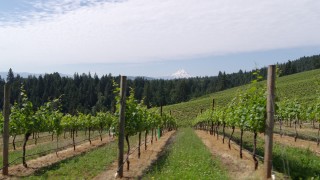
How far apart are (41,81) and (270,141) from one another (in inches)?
7156

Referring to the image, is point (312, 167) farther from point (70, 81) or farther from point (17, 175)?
point (70, 81)

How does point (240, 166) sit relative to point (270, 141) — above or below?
below

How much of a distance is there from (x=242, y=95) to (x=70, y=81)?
180 metres

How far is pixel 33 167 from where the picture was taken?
60.4 ft

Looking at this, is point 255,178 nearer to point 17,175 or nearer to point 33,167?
point 17,175

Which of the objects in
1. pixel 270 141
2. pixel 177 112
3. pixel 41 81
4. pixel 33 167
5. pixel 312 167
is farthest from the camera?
pixel 41 81

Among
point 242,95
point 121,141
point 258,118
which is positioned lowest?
point 121,141

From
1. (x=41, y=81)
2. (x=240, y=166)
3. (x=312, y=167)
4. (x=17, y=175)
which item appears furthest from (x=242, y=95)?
(x=41, y=81)

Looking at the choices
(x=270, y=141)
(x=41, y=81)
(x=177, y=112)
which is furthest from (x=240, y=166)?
(x=41, y=81)

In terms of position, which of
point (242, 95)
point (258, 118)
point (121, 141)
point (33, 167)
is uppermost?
point (242, 95)

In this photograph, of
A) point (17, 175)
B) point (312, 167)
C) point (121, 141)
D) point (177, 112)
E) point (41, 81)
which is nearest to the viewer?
point (121, 141)

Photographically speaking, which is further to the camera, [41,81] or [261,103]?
[41,81]

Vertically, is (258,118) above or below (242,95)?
below

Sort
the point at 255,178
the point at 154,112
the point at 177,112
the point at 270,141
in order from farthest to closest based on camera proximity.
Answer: the point at 177,112 → the point at 154,112 → the point at 255,178 → the point at 270,141
